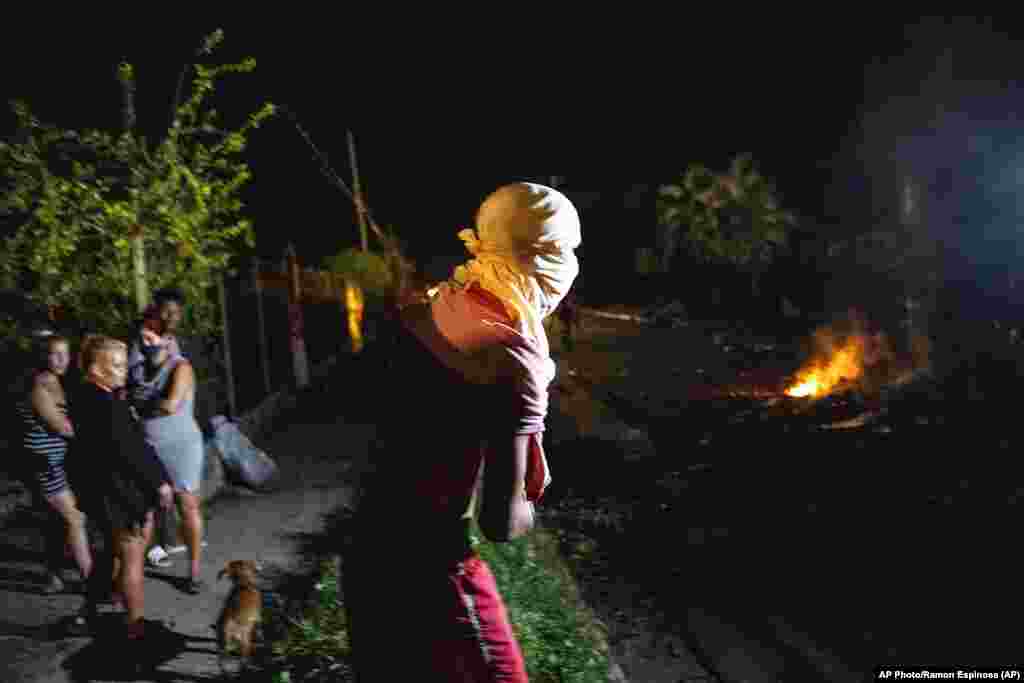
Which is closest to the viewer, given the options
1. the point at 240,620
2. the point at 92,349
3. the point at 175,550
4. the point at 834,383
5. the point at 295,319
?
the point at 240,620

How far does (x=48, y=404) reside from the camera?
5.26m

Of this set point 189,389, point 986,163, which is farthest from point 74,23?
point 986,163

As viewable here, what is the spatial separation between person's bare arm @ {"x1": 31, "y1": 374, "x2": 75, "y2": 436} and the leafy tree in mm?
28692

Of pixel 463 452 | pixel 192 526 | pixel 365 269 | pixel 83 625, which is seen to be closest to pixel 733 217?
pixel 365 269

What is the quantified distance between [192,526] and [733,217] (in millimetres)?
29801

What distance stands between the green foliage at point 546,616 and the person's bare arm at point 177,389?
6.71 ft

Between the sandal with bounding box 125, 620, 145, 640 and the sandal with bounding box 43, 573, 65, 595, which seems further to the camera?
the sandal with bounding box 43, 573, 65, 595

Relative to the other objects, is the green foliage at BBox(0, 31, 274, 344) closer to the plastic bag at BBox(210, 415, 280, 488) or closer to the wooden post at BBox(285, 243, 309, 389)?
the plastic bag at BBox(210, 415, 280, 488)

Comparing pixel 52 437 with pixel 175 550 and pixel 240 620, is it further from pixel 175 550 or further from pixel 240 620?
pixel 240 620

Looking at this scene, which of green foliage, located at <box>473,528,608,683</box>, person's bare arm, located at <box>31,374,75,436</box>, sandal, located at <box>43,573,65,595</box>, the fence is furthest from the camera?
the fence

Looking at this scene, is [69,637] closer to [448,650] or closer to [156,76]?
[448,650]

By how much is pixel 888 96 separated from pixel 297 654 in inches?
670

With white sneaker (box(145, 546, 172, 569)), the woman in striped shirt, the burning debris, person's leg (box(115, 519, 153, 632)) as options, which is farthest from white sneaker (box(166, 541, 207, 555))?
the burning debris

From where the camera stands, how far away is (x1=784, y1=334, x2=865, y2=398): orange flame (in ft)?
53.7
